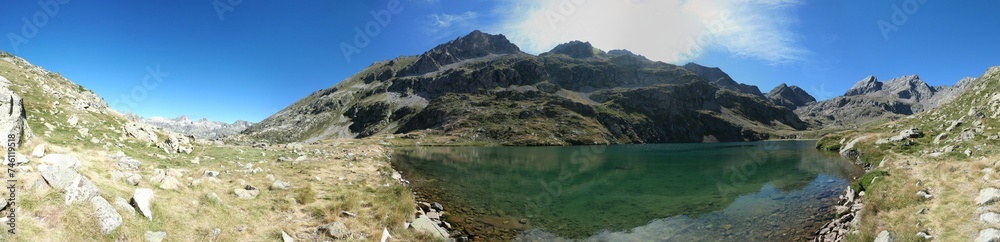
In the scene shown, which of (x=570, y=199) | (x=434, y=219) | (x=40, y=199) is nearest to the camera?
(x=40, y=199)

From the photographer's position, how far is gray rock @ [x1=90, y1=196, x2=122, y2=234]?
11.4m

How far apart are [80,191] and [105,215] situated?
1.25 m

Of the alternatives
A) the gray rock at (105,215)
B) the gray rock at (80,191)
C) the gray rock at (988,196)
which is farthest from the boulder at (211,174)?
the gray rock at (988,196)

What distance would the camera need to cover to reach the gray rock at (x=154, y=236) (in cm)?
1215

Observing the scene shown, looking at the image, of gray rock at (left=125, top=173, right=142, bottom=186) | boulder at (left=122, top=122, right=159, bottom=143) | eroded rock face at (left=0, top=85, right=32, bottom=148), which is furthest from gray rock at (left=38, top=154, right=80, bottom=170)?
boulder at (left=122, top=122, right=159, bottom=143)

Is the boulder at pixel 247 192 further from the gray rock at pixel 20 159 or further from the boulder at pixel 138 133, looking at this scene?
the boulder at pixel 138 133

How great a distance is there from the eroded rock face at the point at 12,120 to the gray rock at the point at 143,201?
5.37 meters

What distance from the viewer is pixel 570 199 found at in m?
35.7

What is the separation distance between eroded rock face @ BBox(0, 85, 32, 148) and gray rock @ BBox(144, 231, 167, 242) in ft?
24.7

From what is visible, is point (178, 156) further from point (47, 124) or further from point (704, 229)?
point (704, 229)

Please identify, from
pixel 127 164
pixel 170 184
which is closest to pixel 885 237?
pixel 170 184

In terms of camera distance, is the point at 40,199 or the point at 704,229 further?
the point at 704,229

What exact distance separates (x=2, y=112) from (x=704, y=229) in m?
35.8

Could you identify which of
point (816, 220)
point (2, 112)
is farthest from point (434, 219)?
point (816, 220)
